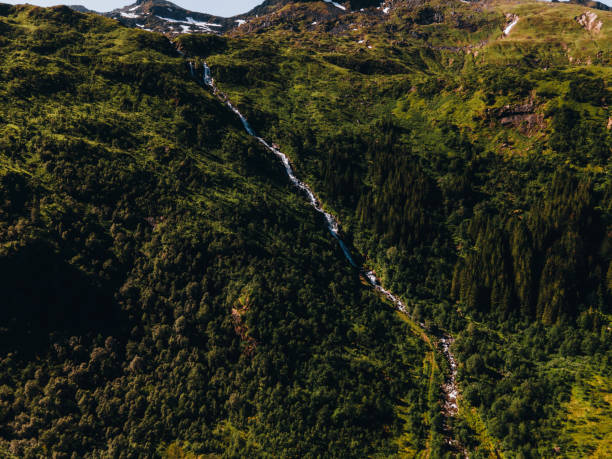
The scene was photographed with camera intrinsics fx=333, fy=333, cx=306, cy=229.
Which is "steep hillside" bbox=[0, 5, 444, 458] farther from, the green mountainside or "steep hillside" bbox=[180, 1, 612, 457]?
"steep hillside" bbox=[180, 1, 612, 457]

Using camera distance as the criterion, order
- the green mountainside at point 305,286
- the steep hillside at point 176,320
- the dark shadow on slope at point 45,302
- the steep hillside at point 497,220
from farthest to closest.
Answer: the dark shadow on slope at point 45,302
the steep hillside at point 497,220
the steep hillside at point 176,320
the green mountainside at point 305,286

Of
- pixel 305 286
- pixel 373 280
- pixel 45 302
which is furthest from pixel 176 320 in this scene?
pixel 373 280

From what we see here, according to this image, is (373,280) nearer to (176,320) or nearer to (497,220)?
(497,220)

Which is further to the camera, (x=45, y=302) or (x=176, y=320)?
(x=176, y=320)

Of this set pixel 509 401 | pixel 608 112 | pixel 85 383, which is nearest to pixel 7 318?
pixel 85 383

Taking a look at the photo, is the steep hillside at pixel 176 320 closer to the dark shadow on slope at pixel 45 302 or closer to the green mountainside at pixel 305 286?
the dark shadow on slope at pixel 45 302

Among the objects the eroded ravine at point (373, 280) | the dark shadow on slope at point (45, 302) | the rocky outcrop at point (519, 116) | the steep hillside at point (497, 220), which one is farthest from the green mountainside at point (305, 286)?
the eroded ravine at point (373, 280)
